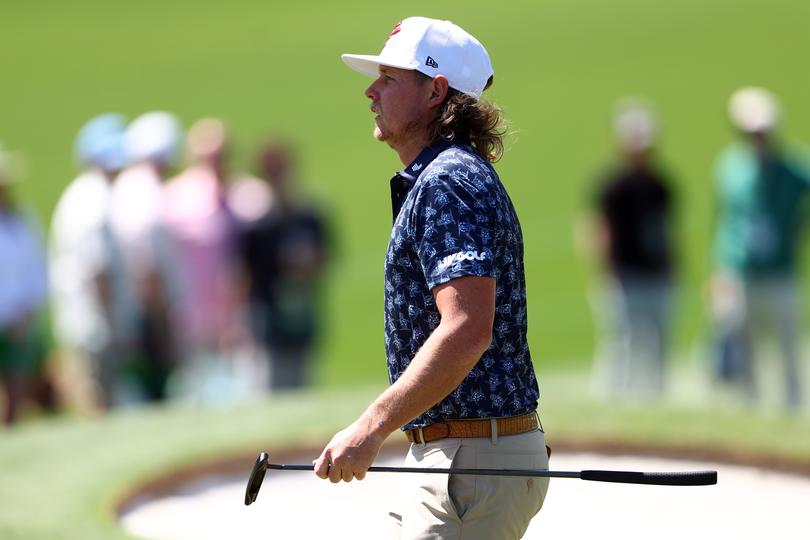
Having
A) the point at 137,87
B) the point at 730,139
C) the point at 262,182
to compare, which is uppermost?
the point at 137,87

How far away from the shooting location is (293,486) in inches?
292

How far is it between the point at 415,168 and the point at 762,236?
293 inches

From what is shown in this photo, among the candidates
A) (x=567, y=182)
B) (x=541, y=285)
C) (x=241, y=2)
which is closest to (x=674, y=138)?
(x=567, y=182)

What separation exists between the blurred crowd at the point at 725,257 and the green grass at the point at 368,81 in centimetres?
582

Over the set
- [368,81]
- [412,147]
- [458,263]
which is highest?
[368,81]

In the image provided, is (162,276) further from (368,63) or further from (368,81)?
(368,81)

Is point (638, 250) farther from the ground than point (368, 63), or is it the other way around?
point (368, 63)

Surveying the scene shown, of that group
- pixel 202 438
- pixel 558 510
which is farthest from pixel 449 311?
pixel 202 438

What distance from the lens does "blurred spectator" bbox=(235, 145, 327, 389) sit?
38.7ft

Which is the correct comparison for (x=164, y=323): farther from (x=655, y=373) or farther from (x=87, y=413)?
(x=655, y=373)

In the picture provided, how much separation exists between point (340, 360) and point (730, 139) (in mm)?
12292

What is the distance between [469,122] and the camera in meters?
4.50

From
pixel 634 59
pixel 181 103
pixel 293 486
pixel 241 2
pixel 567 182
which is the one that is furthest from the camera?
pixel 241 2

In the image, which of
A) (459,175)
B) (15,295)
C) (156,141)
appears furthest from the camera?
(156,141)
